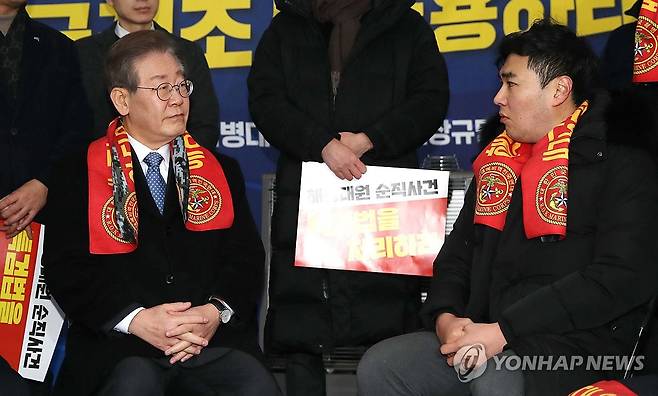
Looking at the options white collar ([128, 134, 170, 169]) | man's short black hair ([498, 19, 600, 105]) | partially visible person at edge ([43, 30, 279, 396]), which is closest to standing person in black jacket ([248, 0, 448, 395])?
partially visible person at edge ([43, 30, 279, 396])

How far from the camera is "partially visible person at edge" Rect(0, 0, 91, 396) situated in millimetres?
3734

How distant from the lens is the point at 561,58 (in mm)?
3279

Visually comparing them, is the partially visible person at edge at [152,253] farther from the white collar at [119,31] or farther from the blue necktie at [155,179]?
the white collar at [119,31]

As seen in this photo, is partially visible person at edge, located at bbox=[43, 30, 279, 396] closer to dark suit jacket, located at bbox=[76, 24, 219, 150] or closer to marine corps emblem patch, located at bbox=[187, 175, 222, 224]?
marine corps emblem patch, located at bbox=[187, 175, 222, 224]

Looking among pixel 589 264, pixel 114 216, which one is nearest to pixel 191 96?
pixel 114 216

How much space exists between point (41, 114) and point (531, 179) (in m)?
1.80

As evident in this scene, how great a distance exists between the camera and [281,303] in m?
3.89

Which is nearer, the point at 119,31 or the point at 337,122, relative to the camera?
the point at 337,122

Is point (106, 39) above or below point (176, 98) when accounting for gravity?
above

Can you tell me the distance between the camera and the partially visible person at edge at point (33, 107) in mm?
3734

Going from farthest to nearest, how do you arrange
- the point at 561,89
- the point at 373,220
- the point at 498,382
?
the point at 373,220
the point at 561,89
the point at 498,382

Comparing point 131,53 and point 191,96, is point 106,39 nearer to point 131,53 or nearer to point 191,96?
point 191,96

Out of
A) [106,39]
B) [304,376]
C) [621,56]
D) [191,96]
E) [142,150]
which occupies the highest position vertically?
[106,39]

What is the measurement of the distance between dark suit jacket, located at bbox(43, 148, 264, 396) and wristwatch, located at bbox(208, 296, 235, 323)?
0.06 feet
